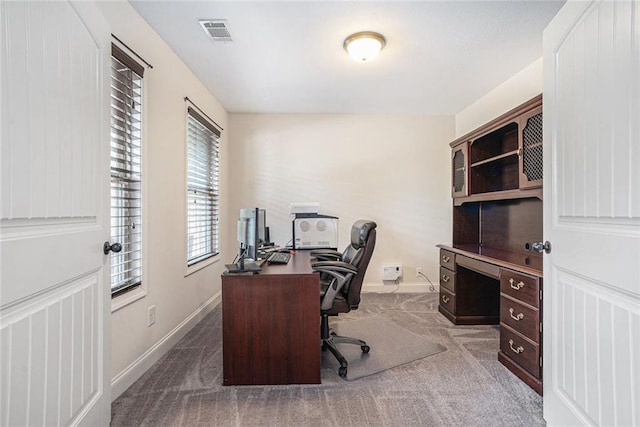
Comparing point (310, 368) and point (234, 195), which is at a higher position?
point (234, 195)

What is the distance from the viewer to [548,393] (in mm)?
1498

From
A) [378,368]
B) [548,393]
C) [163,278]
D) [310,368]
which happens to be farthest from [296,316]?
[548,393]

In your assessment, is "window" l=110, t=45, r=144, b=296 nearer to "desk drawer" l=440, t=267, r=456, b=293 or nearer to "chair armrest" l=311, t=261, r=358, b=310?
"chair armrest" l=311, t=261, r=358, b=310

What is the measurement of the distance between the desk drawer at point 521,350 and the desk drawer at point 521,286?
0.82 feet

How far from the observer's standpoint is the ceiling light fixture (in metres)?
2.21

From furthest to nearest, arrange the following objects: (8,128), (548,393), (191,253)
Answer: (191,253) < (548,393) < (8,128)

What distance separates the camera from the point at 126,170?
198cm

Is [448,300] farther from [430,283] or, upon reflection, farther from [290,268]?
[290,268]

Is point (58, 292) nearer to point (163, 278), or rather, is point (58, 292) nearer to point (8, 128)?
point (8, 128)

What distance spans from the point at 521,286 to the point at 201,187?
298cm

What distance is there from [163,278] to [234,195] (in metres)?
1.91

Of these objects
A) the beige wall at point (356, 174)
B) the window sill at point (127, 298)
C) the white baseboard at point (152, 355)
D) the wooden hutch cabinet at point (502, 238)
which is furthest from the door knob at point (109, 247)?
the beige wall at point (356, 174)

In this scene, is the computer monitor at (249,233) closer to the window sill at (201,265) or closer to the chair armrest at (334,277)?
the chair armrest at (334,277)

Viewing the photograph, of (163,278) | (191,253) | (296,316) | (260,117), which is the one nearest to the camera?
(296,316)
